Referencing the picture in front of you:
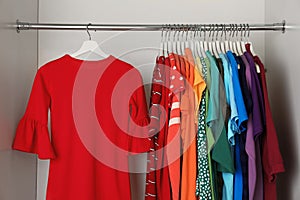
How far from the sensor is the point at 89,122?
7.07ft

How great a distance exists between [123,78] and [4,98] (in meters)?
0.51

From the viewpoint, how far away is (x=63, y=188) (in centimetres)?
213

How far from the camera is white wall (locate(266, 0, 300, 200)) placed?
6.53 feet

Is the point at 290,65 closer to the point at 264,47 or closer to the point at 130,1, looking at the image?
the point at 264,47

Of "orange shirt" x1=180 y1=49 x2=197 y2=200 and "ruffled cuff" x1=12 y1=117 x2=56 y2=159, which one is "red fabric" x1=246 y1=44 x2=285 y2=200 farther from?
"ruffled cuff" x1=12 y1=117 x2=56 y2=159

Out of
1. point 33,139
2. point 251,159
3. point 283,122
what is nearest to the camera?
point 251,159

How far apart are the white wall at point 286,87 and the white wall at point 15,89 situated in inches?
45.6

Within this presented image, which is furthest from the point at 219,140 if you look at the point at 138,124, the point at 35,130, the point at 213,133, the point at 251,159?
the point at 35,130

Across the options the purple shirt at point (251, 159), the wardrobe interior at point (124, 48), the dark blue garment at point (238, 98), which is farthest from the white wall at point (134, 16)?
the purple shirt at point (251, 159)

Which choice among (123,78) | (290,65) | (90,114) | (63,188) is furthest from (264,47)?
(63,188)

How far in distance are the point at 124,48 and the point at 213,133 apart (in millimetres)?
763

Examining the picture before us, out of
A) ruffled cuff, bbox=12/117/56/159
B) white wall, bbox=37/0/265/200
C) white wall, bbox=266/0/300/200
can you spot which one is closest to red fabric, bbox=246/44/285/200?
white wall, bbox=266/0/300/200

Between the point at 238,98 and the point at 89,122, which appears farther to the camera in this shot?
the point at 89,122

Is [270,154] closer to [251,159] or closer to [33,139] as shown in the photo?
[251,159]
